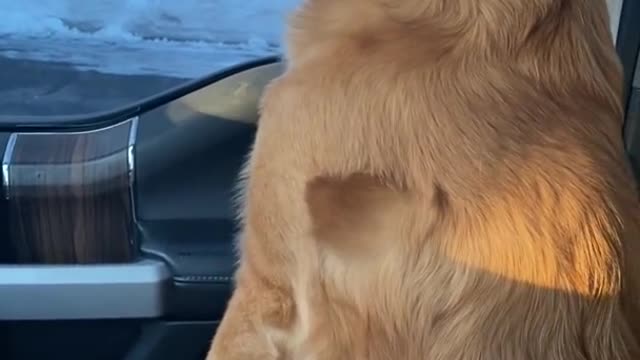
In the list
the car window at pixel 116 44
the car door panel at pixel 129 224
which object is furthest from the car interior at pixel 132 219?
the car window at pixel 116 44

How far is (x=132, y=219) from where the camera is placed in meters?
1.56

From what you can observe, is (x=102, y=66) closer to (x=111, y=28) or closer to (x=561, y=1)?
(x=111, y=28)

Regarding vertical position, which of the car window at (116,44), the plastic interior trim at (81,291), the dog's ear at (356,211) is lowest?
the plastic interior trim at (81,291)

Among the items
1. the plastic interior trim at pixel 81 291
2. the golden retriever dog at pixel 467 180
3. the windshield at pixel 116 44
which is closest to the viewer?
the golden retriever dog at pixel 467 180

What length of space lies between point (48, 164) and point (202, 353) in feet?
1.13

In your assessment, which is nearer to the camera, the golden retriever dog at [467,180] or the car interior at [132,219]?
the golden retriever dog at [467,180]

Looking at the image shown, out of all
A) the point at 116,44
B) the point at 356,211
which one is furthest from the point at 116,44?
the point at 356,211

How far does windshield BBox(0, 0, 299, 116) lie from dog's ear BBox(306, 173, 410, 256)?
0.85m

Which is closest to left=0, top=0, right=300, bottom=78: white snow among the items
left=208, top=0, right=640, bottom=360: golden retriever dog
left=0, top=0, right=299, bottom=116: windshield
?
left=0, top=0, right=299, bottom=116: windshield

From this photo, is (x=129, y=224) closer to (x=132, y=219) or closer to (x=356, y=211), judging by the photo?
(x=132, y=219)

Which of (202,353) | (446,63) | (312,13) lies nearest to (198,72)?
(202,353)

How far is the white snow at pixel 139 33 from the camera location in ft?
5.71

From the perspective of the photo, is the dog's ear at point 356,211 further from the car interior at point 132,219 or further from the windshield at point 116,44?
the windshield at point 116,44

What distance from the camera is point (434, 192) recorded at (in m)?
0.84
